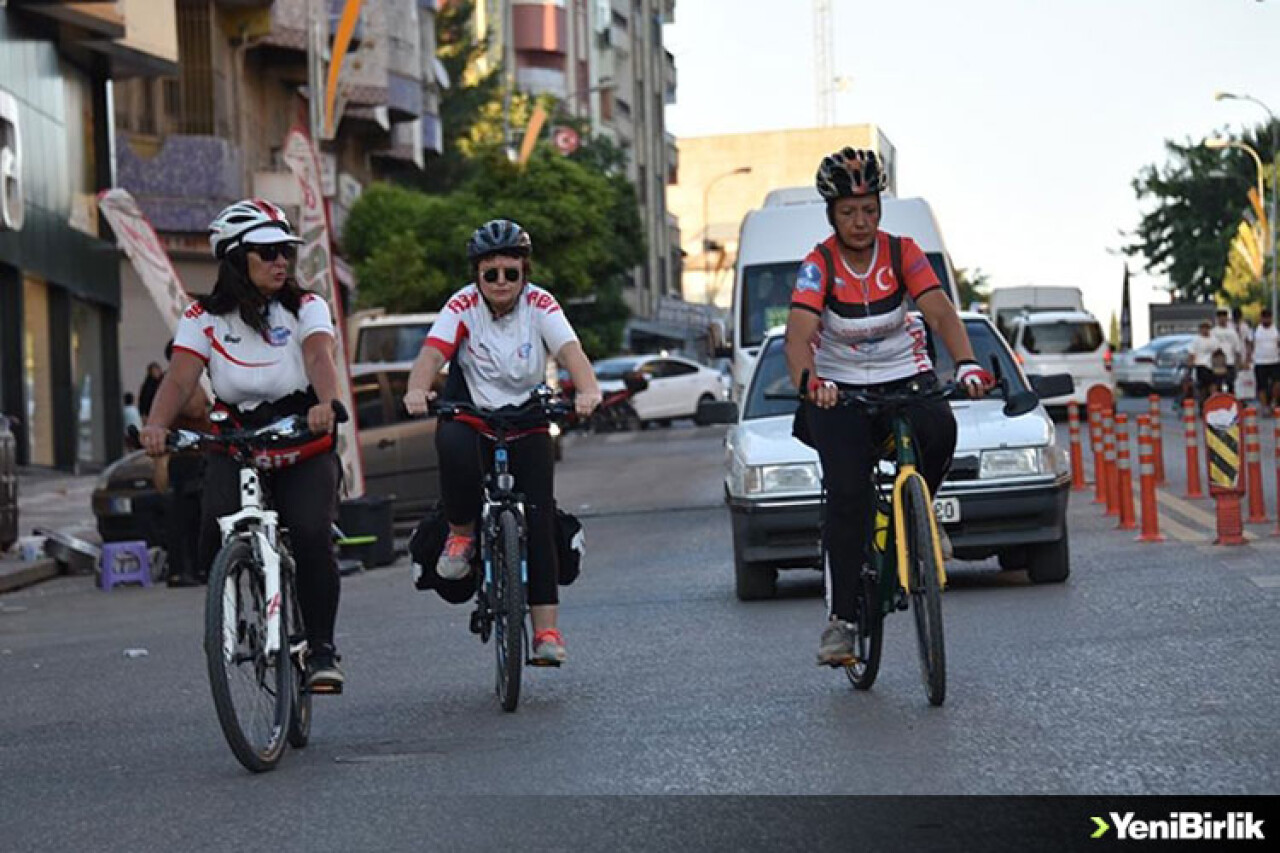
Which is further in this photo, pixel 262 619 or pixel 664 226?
pixel 664 226

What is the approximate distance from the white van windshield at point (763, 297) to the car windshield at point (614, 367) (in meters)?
26.2

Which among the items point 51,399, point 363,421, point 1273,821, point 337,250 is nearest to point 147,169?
point 51,399

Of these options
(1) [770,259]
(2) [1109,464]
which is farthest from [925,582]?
(1) [770,259]

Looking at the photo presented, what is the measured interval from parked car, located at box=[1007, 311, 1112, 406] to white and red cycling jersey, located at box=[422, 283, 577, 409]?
3438cm

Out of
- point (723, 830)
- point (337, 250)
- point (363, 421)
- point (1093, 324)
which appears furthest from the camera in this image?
point (337, 250)

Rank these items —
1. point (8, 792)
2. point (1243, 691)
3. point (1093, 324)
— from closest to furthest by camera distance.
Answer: point (8, 792) → point (1243, 691) → point (1093, 324)

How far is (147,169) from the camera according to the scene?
48.0m

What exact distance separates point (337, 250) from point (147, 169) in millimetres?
12927

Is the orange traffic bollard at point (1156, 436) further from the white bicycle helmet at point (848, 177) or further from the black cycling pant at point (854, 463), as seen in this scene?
the white bicycle helmet at point (848, 177)

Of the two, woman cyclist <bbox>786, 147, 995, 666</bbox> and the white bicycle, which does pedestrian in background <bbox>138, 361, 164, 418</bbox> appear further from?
the white bicycle

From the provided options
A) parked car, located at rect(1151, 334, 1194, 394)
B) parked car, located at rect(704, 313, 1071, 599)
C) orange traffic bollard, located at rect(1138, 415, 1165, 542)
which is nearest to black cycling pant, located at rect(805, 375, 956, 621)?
parked car, located at rect(704, 313, 1071, 599)

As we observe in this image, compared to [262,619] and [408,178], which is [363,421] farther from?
[408,178]

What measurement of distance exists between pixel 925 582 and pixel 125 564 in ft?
41.9

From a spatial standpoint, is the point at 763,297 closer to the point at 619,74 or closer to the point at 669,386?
the point at 669,386
